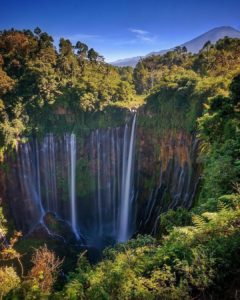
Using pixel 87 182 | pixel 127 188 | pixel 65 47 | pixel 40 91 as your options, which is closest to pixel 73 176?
pixel 87 182

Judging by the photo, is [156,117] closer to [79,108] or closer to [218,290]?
[79,108]

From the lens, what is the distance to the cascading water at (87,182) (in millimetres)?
24562

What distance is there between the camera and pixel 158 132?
23.4 metres

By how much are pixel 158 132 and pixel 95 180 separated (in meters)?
7.90

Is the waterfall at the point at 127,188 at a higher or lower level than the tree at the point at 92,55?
lower

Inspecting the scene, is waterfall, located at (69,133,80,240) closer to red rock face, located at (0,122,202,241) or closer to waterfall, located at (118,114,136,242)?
red rock face, located at (0,122,202,241)

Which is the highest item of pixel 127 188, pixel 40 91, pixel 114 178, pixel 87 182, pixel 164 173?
pixel 40 91

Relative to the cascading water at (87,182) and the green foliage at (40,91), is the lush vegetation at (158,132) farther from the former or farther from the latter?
the cascading water at (87,182)

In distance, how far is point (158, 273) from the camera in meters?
5.30

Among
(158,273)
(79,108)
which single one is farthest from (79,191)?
(158,273)

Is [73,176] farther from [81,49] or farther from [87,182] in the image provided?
[81,49]

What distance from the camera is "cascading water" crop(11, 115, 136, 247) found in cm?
2456

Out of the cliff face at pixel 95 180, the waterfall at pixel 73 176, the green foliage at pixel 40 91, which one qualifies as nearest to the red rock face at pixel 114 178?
the cliff face at pixel 95 180

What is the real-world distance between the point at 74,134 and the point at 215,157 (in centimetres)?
1682
